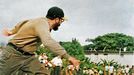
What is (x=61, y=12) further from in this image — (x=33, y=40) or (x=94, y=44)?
(x=94, y=44)

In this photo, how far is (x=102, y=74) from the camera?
20.7m

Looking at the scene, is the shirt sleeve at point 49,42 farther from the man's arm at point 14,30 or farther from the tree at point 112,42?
the tree at point 112,42

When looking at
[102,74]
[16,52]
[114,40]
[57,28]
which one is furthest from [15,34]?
[114,40]

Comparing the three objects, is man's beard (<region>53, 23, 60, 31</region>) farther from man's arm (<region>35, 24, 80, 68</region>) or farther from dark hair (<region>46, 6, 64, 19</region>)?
man's arm (<region>35, 24, 80, 68</region>)

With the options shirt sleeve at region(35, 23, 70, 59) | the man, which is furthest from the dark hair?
shirt sleeve at region(35, 23, 70, 59)

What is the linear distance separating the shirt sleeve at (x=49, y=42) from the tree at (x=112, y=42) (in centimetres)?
8715

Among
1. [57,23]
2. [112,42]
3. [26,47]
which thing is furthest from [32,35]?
[112,42]

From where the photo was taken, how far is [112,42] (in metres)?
97.1

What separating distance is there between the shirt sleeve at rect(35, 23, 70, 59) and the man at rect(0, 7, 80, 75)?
17 cm

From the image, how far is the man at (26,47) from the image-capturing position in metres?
6.95

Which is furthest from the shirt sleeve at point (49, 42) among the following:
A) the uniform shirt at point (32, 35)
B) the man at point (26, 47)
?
the man at point (26, 47)

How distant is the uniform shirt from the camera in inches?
254

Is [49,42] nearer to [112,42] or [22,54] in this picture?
[22,54]

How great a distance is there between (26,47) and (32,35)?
0.23m
